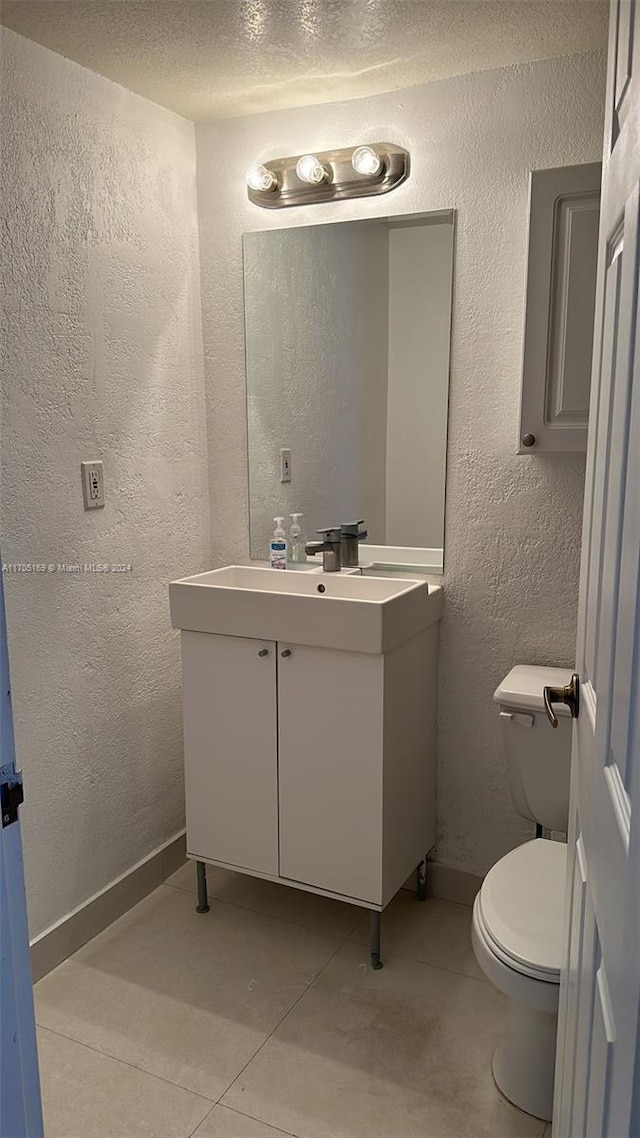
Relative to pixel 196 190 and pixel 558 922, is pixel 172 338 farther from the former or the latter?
pixel 558 922

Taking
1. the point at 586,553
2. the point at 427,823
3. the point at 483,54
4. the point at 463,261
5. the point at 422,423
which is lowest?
the point at 427,823

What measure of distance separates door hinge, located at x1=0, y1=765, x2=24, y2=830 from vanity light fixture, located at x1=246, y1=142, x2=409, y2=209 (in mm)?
1861

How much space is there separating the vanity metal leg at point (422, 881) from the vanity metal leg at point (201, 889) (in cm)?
64

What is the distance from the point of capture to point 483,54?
2004mm

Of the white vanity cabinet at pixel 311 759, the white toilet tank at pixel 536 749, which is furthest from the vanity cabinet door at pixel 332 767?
the white toilet tank at pixel 536 749

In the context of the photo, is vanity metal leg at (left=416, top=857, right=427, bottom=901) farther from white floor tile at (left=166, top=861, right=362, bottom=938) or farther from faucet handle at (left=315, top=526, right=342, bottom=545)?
faucet handle at (left=315, top=526, right=342, bottom=545)

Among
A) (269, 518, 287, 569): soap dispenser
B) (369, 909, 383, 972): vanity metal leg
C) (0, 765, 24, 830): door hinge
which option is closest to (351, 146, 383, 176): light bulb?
(269, 518, 287, 569): soap dispenser

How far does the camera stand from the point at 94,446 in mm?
2232

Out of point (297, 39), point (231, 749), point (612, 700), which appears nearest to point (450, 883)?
point (231, 749)

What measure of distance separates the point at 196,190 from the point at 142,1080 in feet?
7.88

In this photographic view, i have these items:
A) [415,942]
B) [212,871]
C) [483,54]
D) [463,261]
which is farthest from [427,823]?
[483,54]

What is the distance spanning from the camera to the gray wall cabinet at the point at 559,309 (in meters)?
1.89

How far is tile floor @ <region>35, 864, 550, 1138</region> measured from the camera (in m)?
1.73

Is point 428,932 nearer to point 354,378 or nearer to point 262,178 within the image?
point 354,378
